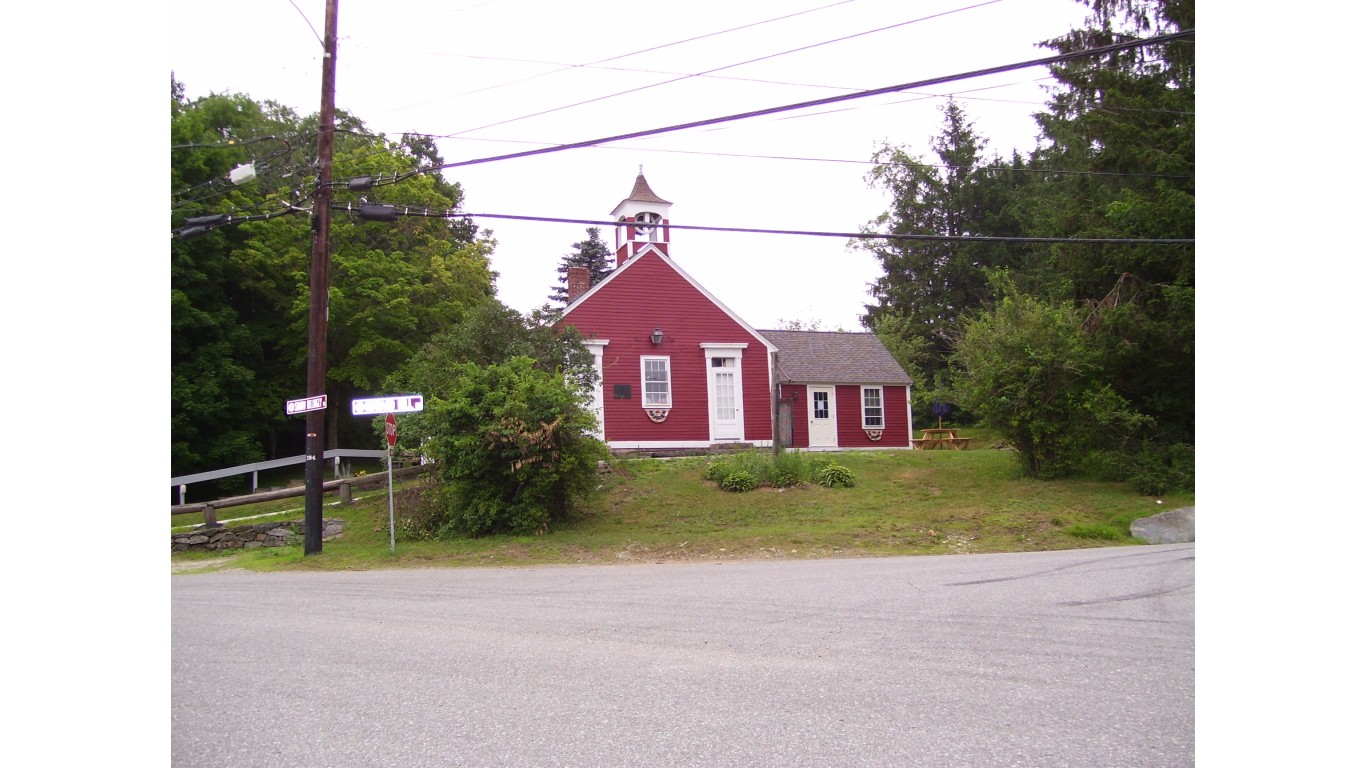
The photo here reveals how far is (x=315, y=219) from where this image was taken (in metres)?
15.6

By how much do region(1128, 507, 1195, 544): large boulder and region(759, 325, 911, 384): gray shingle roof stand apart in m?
13.0

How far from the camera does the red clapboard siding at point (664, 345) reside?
26.1m

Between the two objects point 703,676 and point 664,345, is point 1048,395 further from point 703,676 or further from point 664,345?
point 703,676

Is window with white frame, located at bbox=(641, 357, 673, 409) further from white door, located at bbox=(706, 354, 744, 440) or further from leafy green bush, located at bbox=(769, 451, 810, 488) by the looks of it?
leafy green bush, located at bbox=(769, 451, 810, 488)

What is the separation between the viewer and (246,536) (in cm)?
2056

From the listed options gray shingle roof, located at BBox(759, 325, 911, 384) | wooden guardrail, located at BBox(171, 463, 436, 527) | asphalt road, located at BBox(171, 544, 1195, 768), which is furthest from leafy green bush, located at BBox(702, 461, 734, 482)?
asphalt road, located at BBox(171, 544, 1195, 768)

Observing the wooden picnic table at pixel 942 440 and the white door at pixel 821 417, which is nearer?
the white door at pixel 821 417

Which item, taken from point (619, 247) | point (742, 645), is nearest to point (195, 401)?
point (619, 247)

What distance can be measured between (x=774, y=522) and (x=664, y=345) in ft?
33.8

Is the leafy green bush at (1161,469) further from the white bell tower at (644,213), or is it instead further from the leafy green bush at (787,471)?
the white bell tower at (644,213)

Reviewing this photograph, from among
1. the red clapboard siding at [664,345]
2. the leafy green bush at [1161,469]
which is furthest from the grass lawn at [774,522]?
the red clapboard siding at [664,345]

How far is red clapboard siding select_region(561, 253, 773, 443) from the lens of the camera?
26109mm

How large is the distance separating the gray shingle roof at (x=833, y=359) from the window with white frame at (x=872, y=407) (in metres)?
0.35

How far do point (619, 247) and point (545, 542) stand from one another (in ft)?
51.5
